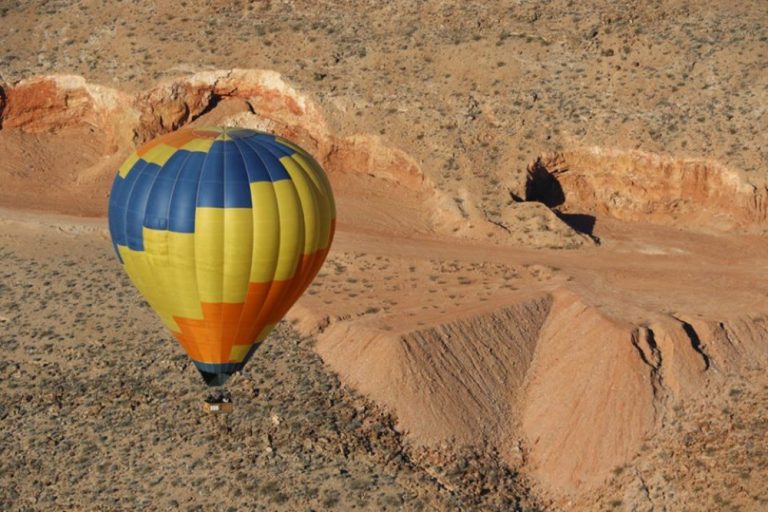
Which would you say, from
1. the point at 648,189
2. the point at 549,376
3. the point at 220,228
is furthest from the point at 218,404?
the point at 648,189

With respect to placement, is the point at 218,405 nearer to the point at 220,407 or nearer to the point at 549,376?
the point at 220,407

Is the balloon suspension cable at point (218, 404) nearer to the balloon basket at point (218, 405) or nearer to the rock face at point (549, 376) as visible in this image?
the balloon basket at point (218, 405)

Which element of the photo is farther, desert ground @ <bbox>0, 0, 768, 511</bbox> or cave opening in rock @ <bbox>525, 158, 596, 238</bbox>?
cave opening in rock @ <bbox>525, 158, 596, 238</bbox>

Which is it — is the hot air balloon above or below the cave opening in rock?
above

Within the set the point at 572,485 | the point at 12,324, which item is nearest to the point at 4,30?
the point at 12,324

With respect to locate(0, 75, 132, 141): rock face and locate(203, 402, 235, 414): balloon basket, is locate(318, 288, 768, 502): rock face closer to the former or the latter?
locate(203, 402, 235, 414): balloon basket

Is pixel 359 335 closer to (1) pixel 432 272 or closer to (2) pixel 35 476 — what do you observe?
(1) pixel 432 272

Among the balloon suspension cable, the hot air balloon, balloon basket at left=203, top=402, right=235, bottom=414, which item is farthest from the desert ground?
the hot air balloon
